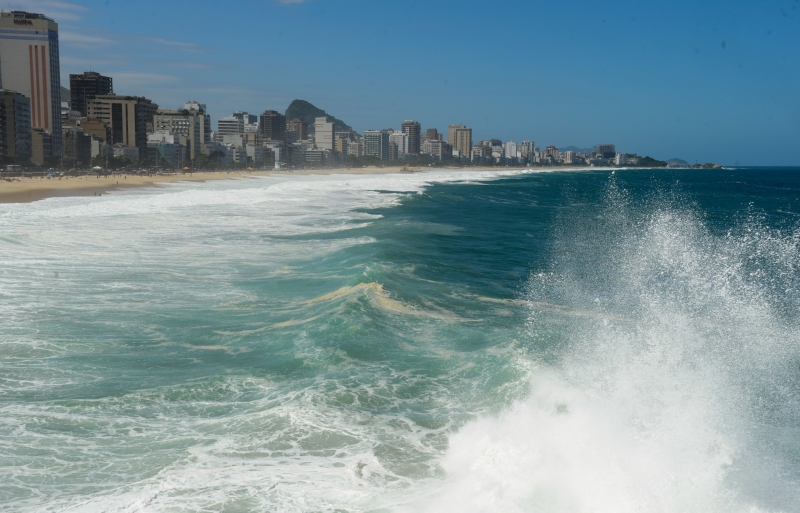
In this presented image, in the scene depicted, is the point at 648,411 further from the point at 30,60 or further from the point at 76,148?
the point at 30,60

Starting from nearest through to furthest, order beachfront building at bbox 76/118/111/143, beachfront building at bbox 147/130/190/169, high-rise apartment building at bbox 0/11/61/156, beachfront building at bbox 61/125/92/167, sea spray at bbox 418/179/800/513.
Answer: sea spray at bbox 418/179/800/513 → beachfront building at bbox 61/125/92/167 → high-rise apartment building at bbox 0/11/61/156 → beachfront building at bbox 147/130/190/169 → beachfront building at bbox 76/118/111/143

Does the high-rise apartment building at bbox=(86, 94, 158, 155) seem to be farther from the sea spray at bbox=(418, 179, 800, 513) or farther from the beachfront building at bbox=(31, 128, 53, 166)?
the sea spray at bbox=(418, 179, 800, 513)

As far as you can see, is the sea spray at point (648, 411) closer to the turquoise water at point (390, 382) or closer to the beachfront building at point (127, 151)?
the turquoise water at point (390, 382)

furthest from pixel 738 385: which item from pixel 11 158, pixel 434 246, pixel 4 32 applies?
pixel 4 32

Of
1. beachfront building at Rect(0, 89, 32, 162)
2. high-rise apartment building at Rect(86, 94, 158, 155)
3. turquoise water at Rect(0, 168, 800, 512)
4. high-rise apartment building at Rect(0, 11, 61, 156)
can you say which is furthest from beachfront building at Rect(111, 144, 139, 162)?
turquoise water at Rect(0, 168, 800, 512)

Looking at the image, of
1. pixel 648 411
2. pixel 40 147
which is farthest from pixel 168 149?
pixel 648 411

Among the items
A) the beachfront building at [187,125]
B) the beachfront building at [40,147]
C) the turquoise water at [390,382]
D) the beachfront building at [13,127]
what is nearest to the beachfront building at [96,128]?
the beachfront building at [187,125]
